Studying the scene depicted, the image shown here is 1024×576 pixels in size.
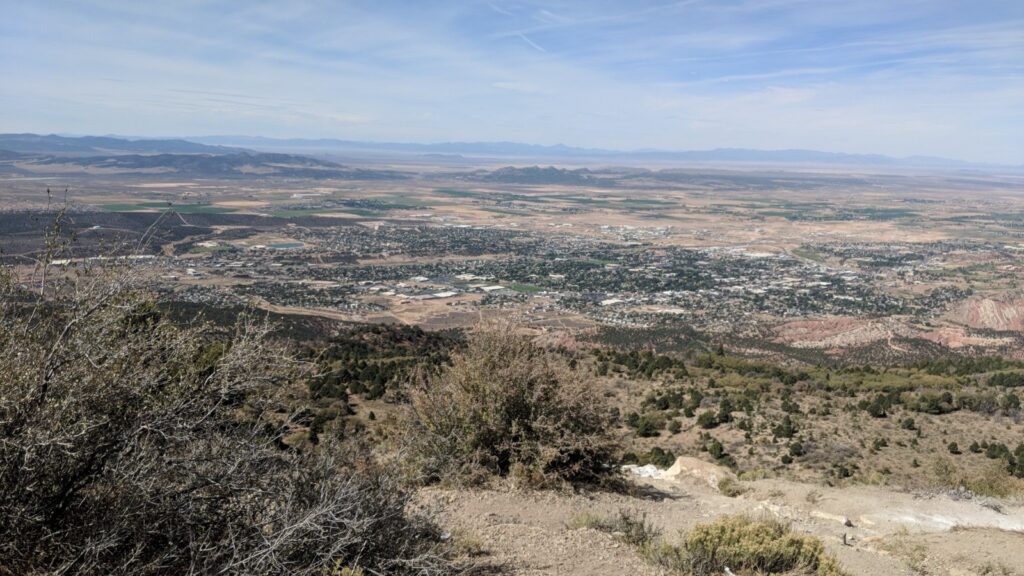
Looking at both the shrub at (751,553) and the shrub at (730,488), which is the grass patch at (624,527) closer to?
the shrub at (751,553)

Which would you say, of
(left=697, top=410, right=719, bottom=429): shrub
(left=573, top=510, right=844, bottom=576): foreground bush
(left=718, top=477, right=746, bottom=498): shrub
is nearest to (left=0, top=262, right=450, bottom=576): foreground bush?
(left=573, top=510, right=844, bottom=576): foreground bush

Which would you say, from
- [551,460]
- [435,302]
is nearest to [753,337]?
[435,302]

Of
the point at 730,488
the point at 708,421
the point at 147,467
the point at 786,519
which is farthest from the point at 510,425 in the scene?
the point at 708,421

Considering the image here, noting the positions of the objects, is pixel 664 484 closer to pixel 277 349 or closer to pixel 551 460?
pixel 551 460

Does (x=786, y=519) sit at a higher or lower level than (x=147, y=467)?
lower

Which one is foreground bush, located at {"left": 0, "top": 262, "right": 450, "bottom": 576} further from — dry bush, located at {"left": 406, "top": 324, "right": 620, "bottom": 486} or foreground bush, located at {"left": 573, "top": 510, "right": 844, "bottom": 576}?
dry bush, located at {"left": 406, "top": 324, "right": 620, "bottom": 486}

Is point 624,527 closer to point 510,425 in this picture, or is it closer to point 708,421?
point 510,425

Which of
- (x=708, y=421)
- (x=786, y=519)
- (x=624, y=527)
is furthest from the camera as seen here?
(x=708, y=421)
